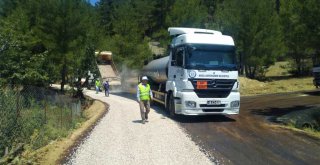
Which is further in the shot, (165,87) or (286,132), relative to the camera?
(165,87)

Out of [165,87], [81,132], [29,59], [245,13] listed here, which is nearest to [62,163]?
[81,132]

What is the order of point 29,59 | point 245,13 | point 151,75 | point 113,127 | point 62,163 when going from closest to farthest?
point 62,163 < point 113,127 < point 151,75 < point 29,59 < point 245,13

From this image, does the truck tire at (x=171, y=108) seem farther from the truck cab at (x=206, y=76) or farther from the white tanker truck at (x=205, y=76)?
the truck cab at (x=206, y=76)

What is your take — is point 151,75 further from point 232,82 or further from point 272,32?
point 272,32

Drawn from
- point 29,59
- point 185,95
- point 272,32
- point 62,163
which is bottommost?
point 62,163

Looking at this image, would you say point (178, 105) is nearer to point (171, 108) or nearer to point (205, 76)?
point (171, 108)

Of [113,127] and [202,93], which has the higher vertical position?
[202,93]

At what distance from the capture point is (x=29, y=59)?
93.3 feet

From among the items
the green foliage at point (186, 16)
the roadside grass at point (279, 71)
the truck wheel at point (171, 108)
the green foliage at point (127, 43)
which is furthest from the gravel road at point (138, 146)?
the roadside grass at point (279, 71)

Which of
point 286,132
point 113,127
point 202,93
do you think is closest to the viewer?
point 286,132

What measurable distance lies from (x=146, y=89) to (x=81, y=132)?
351 centimetres

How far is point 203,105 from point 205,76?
1254mm

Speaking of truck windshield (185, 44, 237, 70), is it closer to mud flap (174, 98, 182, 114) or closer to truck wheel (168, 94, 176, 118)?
mud flap (174, 98, 182, 114)

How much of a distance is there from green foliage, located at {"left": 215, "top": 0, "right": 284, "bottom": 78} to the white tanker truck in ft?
101
